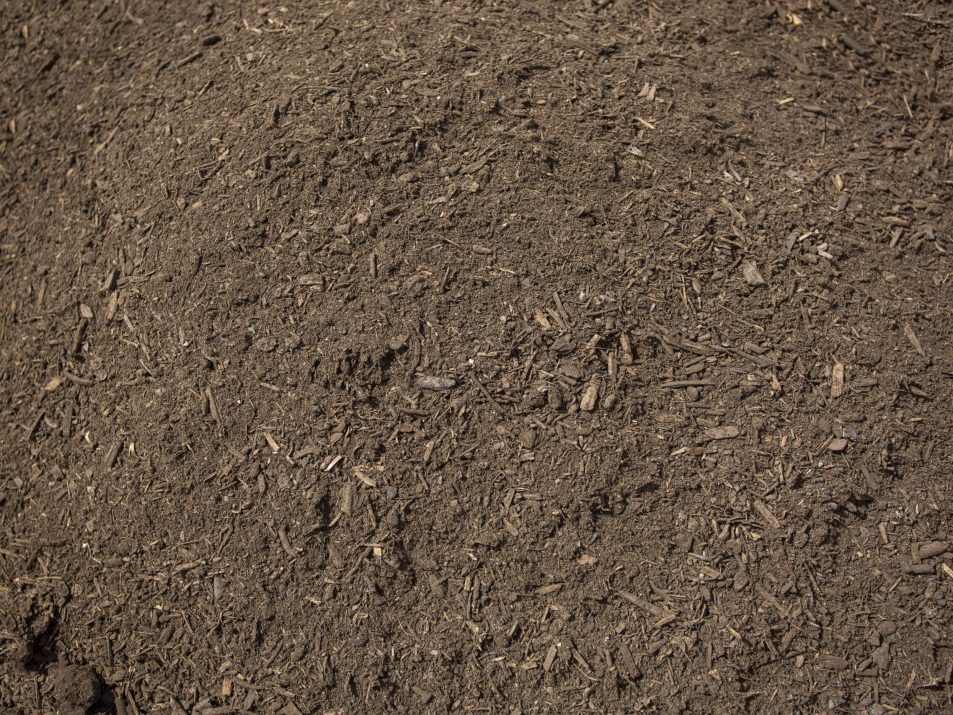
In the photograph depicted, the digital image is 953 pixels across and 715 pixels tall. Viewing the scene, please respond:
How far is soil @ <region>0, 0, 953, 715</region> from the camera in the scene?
8.55ft

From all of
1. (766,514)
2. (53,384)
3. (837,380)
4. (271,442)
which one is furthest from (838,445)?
(53,384)

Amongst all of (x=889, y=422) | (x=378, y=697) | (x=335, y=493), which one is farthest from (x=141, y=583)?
(x=889, y=422)

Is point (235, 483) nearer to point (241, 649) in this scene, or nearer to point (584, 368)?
point (241, 649)

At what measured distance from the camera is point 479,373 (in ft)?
9.23

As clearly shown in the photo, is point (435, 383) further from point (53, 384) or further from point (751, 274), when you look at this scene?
point (53, 384)

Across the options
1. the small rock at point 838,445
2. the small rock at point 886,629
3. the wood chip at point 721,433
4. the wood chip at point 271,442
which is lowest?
the small rock at point 886,629

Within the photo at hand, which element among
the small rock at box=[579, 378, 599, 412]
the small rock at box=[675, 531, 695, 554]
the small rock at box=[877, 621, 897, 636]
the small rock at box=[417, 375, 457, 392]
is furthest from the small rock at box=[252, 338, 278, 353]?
the small rock at box=[877, 621, 897, 636]

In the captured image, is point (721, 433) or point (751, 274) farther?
point (751, 274)

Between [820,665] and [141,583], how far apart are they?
236 centimetres

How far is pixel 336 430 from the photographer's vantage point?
109 inches

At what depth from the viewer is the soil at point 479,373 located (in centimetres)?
261

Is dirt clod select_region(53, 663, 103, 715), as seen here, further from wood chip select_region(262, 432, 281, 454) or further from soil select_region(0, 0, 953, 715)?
wood chip select_region(262, 432, 281, 454)

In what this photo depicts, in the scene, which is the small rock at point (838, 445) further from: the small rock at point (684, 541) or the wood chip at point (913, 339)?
the small rock at point (684, 541)

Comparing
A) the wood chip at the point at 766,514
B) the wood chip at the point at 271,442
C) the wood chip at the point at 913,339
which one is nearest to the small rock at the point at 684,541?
the wood chip at the point at 766,514
